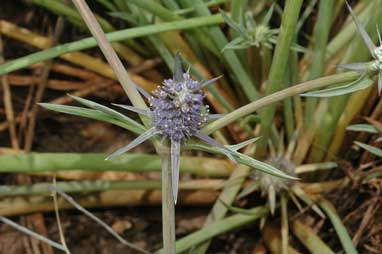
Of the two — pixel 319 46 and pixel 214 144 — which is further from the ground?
pixel 319 46

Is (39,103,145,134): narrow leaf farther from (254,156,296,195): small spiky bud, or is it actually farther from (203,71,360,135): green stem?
(254,156,296,195): small spiky bud

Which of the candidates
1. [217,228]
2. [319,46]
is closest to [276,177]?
[217,228]

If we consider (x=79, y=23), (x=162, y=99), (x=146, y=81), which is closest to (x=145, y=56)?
(x=146, y=81)

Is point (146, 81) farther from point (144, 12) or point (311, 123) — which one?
point (311, 123)

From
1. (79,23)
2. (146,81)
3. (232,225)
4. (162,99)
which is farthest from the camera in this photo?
(146,81)

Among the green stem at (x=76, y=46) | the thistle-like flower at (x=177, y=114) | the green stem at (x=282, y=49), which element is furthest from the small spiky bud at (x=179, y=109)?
the green stem at (x=76, y=46)

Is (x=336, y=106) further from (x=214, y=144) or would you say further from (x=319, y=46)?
(x=214, y=144)

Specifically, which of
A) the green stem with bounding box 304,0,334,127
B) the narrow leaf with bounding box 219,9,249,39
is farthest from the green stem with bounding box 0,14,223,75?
the green stem with bounding box 304,0,334,127

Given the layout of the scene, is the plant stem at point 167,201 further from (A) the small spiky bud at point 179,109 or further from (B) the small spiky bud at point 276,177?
(B) the small spiky bud at point 276,177
